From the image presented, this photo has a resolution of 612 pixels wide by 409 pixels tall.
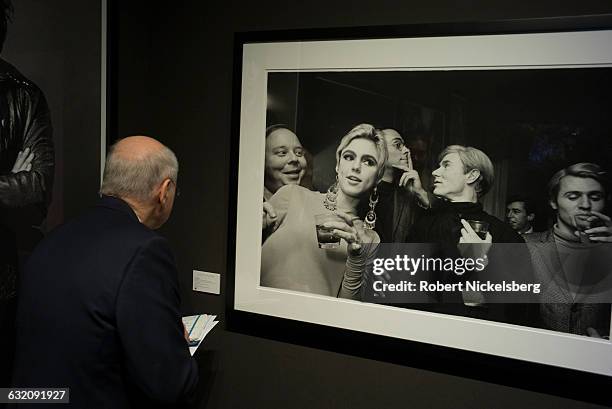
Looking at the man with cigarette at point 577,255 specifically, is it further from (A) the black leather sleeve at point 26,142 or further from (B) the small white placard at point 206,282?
(A) the black leather sleeve at point 26,142

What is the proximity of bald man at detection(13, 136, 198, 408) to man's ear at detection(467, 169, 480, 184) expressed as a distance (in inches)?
35.2

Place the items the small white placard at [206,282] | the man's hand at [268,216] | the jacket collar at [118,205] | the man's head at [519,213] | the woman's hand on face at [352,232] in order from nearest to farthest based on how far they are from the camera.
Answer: the jacket collar at [118,205], the man's head at [519,213], the woman's hand on face at [352,232], the man's hand at [268,216], the small white placard at [206,282]

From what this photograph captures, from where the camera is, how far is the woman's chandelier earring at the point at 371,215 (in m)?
1.76

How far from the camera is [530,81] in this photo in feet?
A: 5.08

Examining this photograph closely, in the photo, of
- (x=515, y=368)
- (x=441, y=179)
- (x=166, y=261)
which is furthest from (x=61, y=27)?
(x=515, y=368)

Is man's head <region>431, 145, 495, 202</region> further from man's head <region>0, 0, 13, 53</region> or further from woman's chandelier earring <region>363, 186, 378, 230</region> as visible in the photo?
man's head <region>0, 0, 13, 53</region>

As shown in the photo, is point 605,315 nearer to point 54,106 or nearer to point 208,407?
point 208,407

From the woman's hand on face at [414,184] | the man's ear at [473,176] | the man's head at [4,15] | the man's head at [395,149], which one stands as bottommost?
the woman's hand on face at [414,184]

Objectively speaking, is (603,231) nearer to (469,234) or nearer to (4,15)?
(469,234)

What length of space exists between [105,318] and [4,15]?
3.42 feet

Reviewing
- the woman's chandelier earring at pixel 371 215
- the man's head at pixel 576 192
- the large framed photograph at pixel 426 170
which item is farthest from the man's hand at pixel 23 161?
the man's head at pixel 576 192

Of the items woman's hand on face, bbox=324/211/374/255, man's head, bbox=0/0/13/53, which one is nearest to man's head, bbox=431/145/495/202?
woman's hand on face, bbox=324/211/374/255

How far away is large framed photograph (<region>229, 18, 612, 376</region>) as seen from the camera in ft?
4.96

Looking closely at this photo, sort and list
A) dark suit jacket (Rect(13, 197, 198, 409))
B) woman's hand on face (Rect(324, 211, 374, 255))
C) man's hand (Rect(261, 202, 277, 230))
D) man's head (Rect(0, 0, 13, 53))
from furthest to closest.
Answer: man's hand (Rect(261, 202, 277, 230))
woman's hand on face (Rect(324, 211, 374, 255))
man's head (Rect(0, 0, 13, 53))
dark suit jacket (Rect(13, 197, 198, 409))
